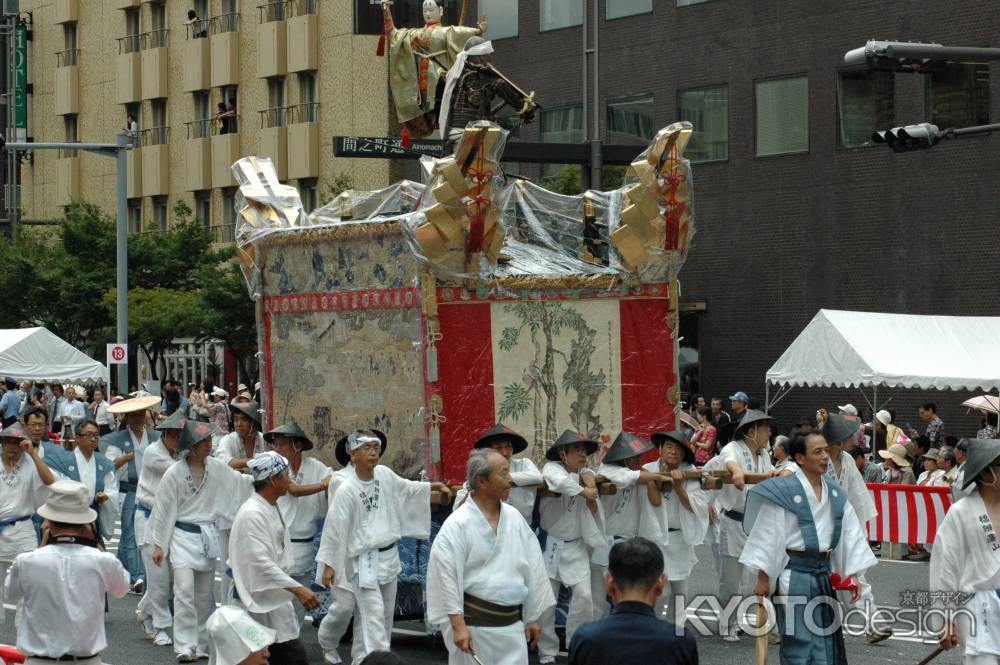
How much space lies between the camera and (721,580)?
13.3 metres

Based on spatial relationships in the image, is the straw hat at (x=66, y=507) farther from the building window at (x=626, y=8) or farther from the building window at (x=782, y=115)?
the building window at (x=626, y=8)

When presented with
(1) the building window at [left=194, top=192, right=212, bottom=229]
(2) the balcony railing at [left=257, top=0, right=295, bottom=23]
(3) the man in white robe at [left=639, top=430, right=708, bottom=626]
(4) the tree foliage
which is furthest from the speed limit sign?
(1) the building window at [left=194, top=192, right=212, bottom=229]

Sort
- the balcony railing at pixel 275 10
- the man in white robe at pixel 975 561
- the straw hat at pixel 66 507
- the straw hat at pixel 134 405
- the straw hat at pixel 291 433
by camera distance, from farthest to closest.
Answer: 1. the balcony railing at pixel 275 10
2. the straw hat at pixel 134 405
3. the straw hat at pixel 291 433
4. the man in white robe at pixel 975 561
5. the straw hat at pixel 66 507

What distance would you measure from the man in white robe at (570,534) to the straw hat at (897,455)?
317 inches

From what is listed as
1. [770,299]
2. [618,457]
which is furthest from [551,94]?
[618,457]

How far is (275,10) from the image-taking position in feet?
135

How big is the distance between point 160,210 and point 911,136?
3165 centimetres

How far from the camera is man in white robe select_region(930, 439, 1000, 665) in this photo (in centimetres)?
827

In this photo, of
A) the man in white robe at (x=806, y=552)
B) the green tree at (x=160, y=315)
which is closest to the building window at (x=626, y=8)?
the green tree at (x=160, y=315)

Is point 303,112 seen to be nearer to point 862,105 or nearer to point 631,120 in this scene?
point 631,120

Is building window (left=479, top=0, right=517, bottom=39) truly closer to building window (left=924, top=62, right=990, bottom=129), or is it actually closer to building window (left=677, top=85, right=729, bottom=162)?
Result: building window (left=677, top=85, right=729, bottom=162)

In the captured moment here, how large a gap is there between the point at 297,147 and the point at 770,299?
15508 millimetres

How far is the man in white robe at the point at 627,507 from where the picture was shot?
38.4 feet

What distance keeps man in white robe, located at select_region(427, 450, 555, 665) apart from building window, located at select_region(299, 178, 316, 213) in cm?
3238
